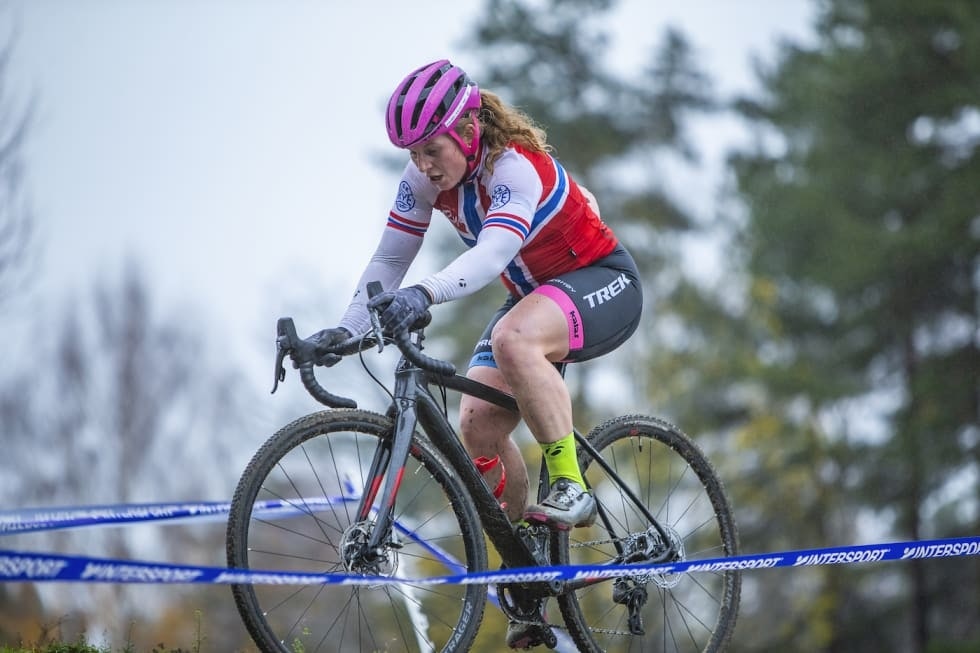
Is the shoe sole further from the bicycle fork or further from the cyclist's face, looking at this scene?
the cyclist's face

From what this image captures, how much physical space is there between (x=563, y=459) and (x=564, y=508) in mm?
209

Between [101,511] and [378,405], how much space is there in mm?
16005

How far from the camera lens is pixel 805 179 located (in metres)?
Answer: 23.1

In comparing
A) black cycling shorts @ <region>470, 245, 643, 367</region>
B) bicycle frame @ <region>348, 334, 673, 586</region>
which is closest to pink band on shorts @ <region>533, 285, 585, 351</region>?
black cycling shorts @ <region>470, 245, 643, 367</region>

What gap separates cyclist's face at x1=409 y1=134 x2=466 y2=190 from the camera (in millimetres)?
4340

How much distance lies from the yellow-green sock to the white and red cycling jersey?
29.4 inches

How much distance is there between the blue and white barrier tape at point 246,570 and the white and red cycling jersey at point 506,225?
109 centimetres

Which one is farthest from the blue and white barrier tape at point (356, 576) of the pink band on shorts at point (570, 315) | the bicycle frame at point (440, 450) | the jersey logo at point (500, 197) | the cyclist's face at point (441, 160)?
the cyclist's face at point (441, 160)

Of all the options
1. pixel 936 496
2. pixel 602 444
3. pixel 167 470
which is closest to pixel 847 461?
pixel 936 496

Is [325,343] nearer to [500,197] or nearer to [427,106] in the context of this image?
[500,197]

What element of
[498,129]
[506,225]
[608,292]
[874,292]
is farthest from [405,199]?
[874,292]

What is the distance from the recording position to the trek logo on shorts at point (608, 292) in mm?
4754

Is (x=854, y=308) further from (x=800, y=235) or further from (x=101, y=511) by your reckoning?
(x=101, y=511)

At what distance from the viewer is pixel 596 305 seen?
476 centimetres
